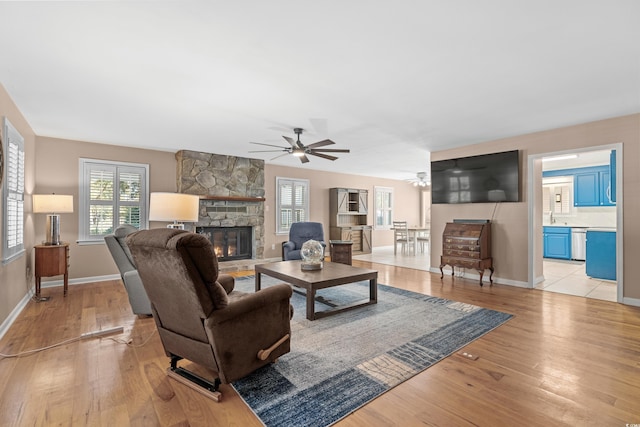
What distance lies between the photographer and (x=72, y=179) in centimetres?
504

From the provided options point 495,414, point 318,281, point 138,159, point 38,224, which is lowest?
point 495,414

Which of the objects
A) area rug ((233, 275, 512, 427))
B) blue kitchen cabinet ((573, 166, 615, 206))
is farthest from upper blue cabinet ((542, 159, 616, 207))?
area rug ((233, 275, 512, 427))

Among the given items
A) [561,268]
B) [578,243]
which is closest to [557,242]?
[578,243]

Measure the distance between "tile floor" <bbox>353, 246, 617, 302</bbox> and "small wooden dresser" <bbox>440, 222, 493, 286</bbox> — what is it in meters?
0.86

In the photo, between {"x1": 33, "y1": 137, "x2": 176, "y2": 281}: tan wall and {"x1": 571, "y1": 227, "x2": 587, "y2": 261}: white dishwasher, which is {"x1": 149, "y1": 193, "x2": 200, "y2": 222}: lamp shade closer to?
{"x1": 33, "y1": 137, "x2": 176, "y2": 281}: tan wall

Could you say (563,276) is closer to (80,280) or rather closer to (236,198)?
(236,198)

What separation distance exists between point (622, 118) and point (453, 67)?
2986 millimetres

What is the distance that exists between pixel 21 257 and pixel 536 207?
23.9ft

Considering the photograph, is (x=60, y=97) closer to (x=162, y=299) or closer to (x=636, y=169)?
(x=162, y=299)

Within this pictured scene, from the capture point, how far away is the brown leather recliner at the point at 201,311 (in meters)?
1.77

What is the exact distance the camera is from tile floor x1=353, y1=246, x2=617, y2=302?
4465mm

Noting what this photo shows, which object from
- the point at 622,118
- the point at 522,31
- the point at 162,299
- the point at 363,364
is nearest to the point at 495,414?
the point at 363,364

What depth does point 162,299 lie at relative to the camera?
2027 mm

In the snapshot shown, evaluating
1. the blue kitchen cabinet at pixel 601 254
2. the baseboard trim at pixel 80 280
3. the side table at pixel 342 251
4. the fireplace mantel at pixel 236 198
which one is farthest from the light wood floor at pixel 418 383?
the side table at pixel 342 251
